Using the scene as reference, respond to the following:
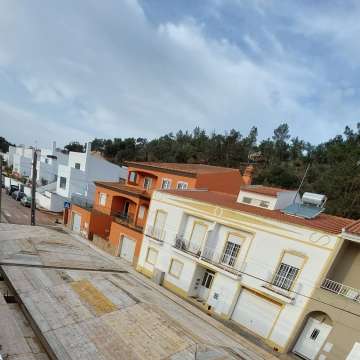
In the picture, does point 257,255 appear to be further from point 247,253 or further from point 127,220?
point 127,220

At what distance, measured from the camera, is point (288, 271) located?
1384 centimetres

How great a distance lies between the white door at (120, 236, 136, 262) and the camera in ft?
73.9

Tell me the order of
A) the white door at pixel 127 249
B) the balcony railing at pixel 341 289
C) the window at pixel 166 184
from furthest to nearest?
the window at pixel 166 184
the white door at pixel 127 249
the balcony railing at pixel 341 289

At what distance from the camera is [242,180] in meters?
27.8

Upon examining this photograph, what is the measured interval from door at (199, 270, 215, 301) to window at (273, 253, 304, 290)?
5.08 meters

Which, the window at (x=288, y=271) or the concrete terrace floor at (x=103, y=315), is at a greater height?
the window at (x=288, y=271)

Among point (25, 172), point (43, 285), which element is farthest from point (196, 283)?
point (25, 172)

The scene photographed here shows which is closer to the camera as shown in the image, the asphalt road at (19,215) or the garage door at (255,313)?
the garage door at (255,313)

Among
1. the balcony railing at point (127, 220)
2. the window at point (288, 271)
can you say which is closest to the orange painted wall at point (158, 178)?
the balcony railing at point (127, 220)

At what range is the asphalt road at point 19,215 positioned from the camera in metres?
29.8

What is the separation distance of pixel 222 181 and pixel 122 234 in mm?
11142

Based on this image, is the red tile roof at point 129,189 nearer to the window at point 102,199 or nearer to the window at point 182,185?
the window at point 102,199

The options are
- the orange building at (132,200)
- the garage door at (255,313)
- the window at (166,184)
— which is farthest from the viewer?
the window at (166,184)

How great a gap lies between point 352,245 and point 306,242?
2372mm
